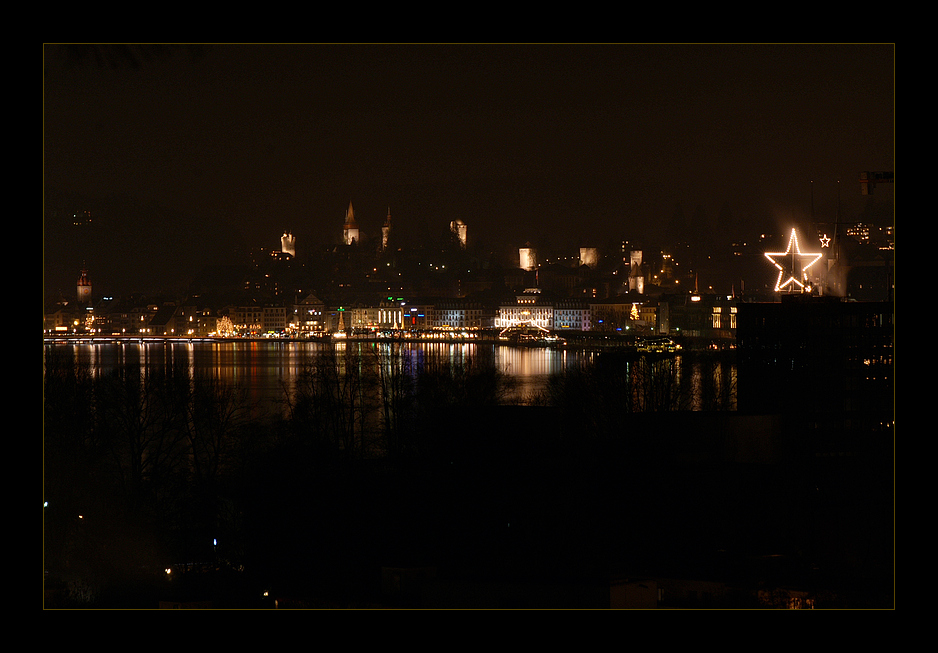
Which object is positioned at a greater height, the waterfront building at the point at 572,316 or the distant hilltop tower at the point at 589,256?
the distant hilltop tower at the point at 589,256

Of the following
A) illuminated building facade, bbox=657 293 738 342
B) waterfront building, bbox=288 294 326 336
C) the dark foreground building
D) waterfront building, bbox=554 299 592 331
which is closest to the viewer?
the dark foreground building

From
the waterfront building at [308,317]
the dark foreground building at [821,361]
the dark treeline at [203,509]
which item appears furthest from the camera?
the waterfront building at [308,317]

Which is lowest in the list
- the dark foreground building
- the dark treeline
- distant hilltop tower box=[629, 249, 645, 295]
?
the dark treeline

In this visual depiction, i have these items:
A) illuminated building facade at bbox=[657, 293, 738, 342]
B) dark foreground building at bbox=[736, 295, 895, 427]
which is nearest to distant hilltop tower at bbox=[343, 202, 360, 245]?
illuminated building facade at bbox=[657, 293, 738, 342]

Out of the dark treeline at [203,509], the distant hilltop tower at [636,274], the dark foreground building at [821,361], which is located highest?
the distant hilltop tower at [636,274]

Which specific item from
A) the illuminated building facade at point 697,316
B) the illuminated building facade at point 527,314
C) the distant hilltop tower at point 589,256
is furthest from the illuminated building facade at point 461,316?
the distant hilltop tower at point 589,256

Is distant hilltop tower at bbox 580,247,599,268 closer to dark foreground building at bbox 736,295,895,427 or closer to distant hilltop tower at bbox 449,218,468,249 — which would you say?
distant hilltop tower at bbox 449,218,468,249

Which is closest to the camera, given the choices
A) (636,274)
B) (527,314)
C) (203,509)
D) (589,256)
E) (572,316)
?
(203,509)

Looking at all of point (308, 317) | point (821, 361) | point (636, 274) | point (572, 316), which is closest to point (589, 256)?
point (636, 274)

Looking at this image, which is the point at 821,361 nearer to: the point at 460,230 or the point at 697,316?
the point at 697,316

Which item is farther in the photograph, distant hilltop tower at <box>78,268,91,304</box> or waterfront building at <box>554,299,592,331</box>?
distant hilltop tower at <box>78,268,91,304</box>

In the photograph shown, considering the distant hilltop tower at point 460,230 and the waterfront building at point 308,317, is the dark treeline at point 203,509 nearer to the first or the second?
the waterfront building at point 308,317
